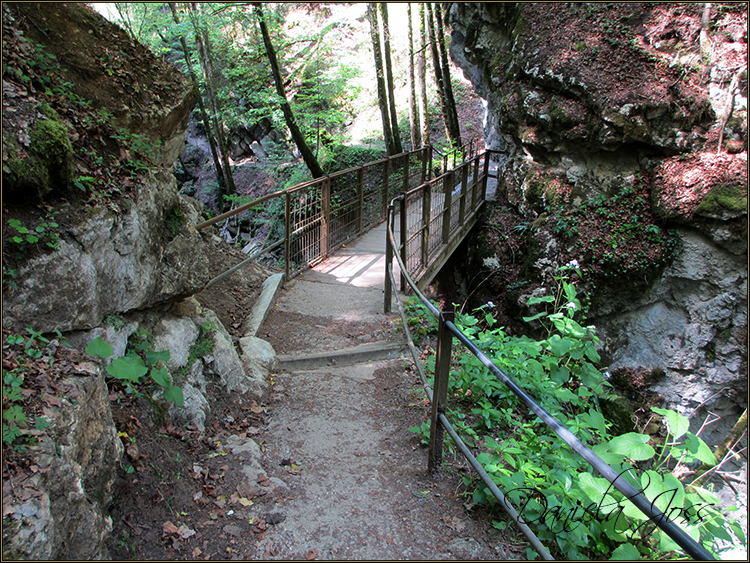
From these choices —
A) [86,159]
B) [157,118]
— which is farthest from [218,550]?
[157,118]

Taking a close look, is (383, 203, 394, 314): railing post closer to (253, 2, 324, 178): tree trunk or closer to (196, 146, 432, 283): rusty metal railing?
(196, 146, 432, 283): rusty metal railing

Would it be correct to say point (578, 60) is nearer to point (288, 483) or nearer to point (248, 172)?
point (288, 483)

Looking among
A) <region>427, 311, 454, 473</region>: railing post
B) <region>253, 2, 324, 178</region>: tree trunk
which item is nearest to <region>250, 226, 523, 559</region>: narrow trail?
<region>427, 311, 454, 473</region>: railing post

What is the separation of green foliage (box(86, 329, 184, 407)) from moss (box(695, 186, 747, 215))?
30.5ft

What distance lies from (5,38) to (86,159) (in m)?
0.89

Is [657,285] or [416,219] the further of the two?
[657,285]

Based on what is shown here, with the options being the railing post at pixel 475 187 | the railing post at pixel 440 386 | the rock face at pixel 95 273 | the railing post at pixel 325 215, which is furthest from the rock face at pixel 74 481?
the railing post at pixel 475 187

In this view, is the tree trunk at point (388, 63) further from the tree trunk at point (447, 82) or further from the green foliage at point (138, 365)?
the green foliage at point (138, 365)

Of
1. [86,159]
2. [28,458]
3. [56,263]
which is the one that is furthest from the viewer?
[86,159]

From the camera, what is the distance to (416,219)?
741 cm

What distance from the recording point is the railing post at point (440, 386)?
246cm

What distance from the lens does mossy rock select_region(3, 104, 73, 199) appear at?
2438 mm

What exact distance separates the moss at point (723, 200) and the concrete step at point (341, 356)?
23.1 ft

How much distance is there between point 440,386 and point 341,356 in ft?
6.89
